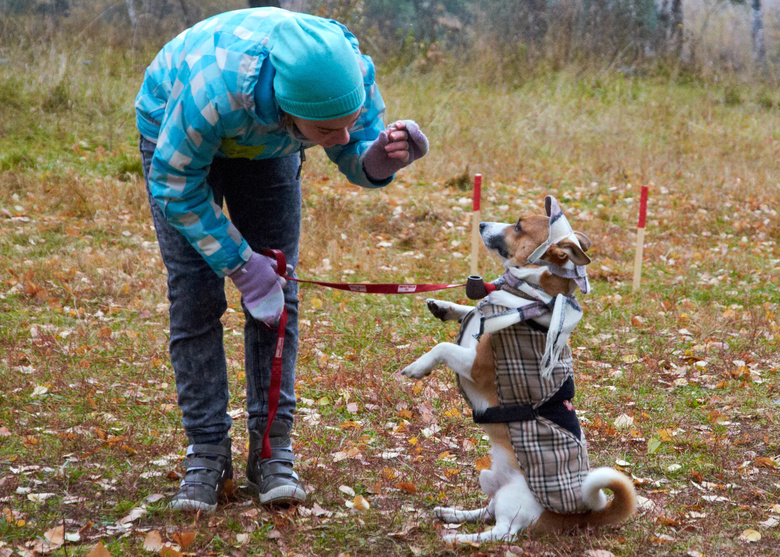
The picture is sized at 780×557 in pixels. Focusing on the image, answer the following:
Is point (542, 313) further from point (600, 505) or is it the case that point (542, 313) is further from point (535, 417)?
point (600, 505)

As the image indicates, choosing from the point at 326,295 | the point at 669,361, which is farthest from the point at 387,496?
the point at 326,295

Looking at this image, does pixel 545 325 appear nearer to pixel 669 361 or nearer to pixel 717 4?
pixel 669 361

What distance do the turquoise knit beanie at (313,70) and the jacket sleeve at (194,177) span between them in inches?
7.6

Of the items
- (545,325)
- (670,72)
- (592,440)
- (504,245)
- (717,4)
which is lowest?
(592,440)

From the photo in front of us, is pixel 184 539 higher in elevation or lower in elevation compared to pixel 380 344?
higher

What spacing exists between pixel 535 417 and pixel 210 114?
1325mm

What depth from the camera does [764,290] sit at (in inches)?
240

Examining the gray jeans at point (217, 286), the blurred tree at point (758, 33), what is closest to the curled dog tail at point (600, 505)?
the gray jeans at point (217, 286)

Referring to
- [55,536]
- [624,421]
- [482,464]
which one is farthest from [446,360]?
[624,421]

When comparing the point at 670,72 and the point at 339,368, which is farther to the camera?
the point at 670,72

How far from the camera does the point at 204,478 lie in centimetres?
243

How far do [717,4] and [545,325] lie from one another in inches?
613

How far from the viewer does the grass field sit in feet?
8.14

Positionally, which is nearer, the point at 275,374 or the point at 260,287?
the point at 260,287
